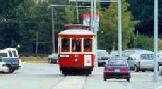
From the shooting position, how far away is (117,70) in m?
40.9

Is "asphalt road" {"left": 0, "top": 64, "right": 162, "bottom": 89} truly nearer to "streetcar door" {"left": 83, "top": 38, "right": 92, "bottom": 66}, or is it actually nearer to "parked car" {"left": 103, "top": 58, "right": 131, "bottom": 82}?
"parked car" {"left": 103, "top": 58, "right": 131, "bottom": 82}

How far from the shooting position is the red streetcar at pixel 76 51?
4784 cm

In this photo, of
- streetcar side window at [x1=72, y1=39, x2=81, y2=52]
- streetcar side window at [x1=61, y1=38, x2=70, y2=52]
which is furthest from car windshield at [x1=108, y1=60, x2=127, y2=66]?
streetcar side window at [x1=61, y1=38, x2=70, y2=52]

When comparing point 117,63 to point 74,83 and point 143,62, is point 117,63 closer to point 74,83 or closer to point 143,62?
point 74,83

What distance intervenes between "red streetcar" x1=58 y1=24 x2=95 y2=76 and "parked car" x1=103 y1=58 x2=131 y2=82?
6400mm

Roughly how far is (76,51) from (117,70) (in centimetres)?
792

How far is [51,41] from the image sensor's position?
386ft

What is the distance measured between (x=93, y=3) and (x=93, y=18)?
6.46m

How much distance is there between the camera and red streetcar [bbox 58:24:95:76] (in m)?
47.8

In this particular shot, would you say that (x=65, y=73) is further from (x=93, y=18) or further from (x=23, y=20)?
(x=23, y=20)

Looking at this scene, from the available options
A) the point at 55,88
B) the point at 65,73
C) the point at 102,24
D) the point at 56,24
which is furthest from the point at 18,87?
the point at 56,24

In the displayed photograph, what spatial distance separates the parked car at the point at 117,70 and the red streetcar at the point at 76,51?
640cm

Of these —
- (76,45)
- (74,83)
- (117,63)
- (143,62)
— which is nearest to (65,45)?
(76,45)

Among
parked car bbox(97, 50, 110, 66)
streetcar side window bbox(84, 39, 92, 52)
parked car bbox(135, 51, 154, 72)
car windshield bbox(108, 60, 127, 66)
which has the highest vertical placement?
streetcar side window bbox(84, 39, 92, 52)
